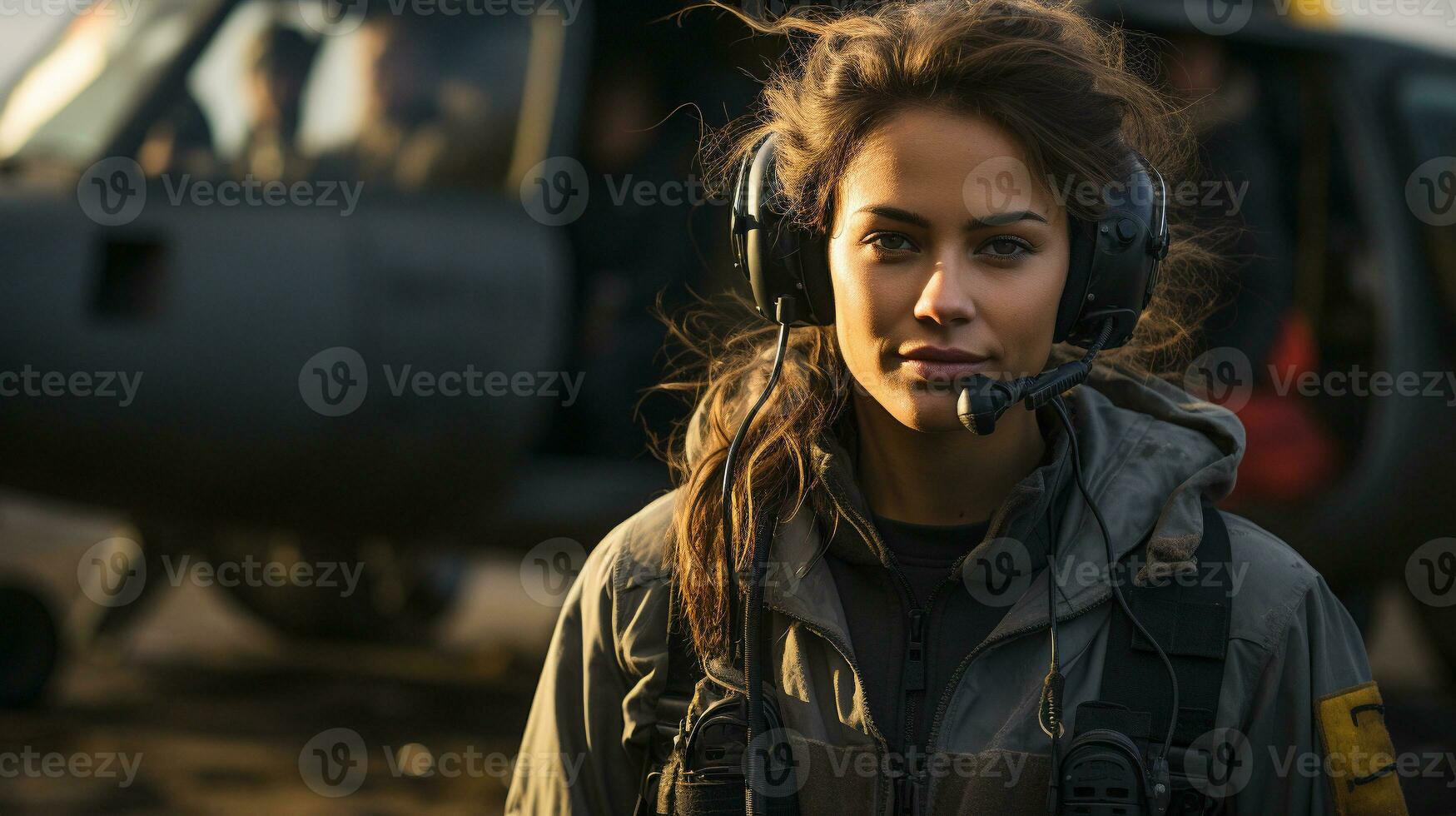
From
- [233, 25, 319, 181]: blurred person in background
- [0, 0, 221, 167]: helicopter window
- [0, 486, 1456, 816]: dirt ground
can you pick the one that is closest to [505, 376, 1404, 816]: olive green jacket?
[0, 486, 1456, 816]: dirt ground

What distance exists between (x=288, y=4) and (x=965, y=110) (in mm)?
3273

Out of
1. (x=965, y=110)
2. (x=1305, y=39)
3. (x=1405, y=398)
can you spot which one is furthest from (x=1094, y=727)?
(x=1305, y=39)

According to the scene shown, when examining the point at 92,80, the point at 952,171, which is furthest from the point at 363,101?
the point at 952,171

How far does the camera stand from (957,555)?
167 centimetres

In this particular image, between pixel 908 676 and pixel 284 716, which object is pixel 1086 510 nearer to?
pixel 908 676

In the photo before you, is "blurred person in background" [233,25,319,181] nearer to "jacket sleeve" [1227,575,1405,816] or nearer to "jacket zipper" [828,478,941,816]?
"jacket zipper" [828,478,941,816]

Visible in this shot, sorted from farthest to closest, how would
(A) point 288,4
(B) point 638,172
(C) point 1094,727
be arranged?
1. (B) point 638,172
2. (A) point 288,4
3. (C) point 1094,727

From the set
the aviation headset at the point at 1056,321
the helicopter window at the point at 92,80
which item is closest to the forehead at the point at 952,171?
the aviation headset at the point at 1056,321

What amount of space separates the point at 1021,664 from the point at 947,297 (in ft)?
1.26

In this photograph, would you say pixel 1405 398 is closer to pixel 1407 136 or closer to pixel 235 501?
pixel 1407 136

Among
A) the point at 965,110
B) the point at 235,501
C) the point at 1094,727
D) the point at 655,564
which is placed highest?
the point at 235,501

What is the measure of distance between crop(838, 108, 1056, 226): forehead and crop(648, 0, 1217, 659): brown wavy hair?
0.05 ft

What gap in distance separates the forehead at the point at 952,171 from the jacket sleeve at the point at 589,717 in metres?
0.53

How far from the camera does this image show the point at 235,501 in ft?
13.2
